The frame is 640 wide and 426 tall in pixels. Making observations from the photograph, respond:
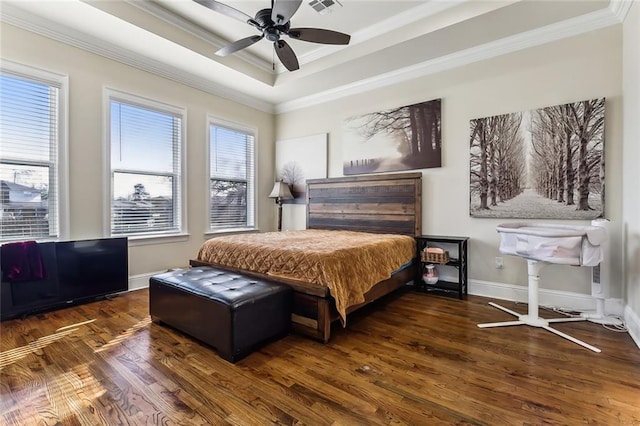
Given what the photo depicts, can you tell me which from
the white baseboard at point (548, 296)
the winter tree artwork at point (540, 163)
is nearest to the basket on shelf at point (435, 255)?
the white baseboard at point (548, 296)

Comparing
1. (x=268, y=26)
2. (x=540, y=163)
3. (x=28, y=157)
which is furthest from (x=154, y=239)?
(x=540, y=163)

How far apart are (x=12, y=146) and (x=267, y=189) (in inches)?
134

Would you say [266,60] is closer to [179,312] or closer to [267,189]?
[267,189]

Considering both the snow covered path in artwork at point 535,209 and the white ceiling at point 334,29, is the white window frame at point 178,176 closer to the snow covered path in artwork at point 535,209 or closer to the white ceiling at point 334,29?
the white ceiling at point 334,29

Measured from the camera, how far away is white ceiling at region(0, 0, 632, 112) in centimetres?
289

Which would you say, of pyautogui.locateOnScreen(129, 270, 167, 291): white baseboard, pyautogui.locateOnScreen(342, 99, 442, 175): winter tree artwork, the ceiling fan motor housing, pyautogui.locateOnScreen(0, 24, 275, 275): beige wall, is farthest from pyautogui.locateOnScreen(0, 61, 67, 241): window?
pyautogui.locateOnScreen(342, 99, 442, 175): winter tree artwork

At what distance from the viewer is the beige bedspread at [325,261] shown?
2.41 m

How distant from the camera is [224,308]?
2051 millimetres

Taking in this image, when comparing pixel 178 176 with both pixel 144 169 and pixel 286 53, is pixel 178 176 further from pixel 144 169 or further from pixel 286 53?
pixel 286 53

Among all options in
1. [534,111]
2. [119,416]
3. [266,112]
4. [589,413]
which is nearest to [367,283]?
[589,413]

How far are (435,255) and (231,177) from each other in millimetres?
3418

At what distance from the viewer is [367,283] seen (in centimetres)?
270

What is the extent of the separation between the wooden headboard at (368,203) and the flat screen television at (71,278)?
2713mm

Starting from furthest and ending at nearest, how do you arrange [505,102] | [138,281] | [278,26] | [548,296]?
1. [138,281]
2. [505,102]
3. [548,296]
4. [278,26]
